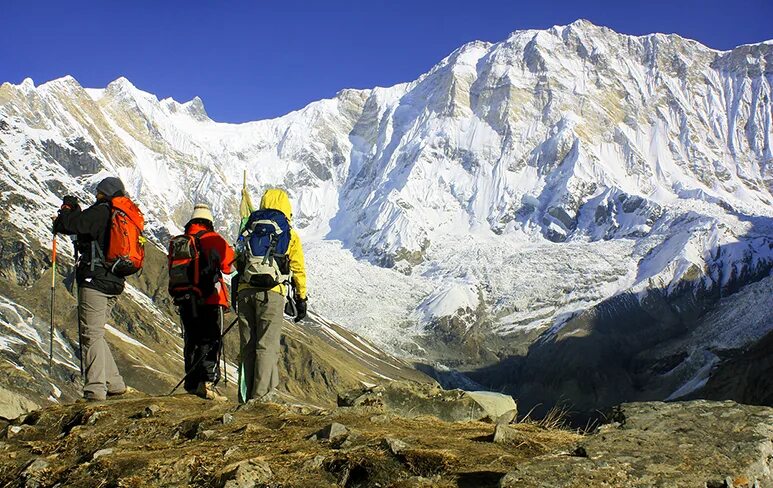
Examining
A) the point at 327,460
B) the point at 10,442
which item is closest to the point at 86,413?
the point at 10,442

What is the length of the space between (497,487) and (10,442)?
818cm

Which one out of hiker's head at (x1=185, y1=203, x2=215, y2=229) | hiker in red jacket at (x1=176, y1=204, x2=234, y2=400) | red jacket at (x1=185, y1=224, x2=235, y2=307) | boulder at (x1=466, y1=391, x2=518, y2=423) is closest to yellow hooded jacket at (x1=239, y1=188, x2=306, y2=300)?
red jacket at (x1=185, y1=224, x2=235, y2=307)

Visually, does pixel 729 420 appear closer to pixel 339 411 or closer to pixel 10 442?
pixel 339 411

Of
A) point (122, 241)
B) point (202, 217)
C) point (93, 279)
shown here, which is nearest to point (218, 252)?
point (202, 217)

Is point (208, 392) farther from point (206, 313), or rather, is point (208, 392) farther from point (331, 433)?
point (331, 433)

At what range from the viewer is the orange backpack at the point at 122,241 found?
14055 millimetres

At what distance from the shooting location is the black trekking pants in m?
15.0

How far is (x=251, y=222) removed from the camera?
13961 mm

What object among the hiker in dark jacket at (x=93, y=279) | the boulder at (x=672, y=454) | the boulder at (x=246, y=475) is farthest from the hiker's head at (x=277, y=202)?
the boulder at (x=672, y=454)

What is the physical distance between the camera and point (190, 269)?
14672 mm

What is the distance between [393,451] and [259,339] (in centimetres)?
641

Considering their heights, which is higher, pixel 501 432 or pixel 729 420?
pixel 729 420

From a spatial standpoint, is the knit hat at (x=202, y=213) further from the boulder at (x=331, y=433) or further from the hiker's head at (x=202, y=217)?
the boulder at (x=331, y=433)

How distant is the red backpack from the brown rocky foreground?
11.7ft
